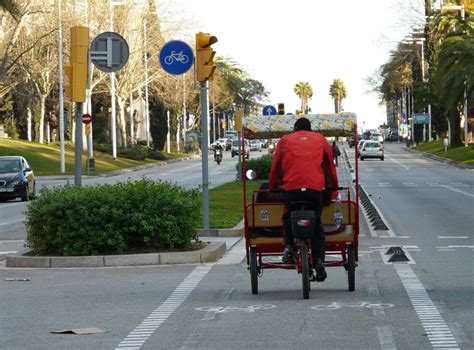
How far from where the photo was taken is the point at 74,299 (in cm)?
1290

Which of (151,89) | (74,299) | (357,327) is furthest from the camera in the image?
(151,89)

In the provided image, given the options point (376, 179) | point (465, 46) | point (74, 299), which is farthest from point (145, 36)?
point (74, 299)

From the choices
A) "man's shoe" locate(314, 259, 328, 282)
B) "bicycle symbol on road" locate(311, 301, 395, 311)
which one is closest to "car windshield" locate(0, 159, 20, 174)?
"man's shoe" locate(314, 259, 328, 282)

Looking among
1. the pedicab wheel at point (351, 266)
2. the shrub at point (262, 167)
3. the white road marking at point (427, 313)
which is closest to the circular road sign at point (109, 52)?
the white road marking at point (427, 313)

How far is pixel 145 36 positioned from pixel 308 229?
7361cm

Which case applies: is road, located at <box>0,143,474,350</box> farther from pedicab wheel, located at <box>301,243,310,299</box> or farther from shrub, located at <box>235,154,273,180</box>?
shrub, located at <box>235,154,273,180</box>

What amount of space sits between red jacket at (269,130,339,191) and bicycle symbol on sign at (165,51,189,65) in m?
9.36

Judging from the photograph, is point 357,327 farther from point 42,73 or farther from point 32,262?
point 42,73

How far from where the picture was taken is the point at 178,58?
21.7 metres

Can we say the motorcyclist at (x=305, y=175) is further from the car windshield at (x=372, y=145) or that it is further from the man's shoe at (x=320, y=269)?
the car windshield at (x=372, y=145)

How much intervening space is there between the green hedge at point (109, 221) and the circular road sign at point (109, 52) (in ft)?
11.9

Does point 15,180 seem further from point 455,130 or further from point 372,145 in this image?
point 455,130

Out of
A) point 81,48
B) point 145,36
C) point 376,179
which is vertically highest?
point 145,36

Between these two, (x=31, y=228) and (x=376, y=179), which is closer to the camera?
(x=31, y=228)
